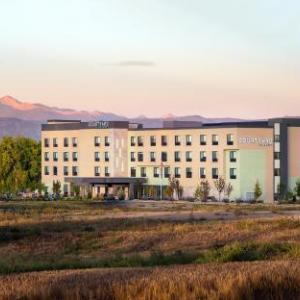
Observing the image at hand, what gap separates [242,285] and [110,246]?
1159 inches

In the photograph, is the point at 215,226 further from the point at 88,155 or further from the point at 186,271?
the point at 88,155

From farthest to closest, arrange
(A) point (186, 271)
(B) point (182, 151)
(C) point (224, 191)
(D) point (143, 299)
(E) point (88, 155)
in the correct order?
(E) point (88, 155) < (B) point (182, 151) < (C) point (224, 191) < (A) point (186, 271) < (D) point (143, 299)

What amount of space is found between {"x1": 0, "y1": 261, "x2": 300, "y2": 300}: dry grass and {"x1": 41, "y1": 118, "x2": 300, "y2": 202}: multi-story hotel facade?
121 m

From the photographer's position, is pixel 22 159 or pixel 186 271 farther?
pixel 22 159

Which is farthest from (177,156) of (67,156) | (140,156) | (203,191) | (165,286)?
(165,286)

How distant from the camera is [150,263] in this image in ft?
82.7

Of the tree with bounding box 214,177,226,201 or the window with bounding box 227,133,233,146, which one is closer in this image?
the tree with bounding box 214,177,226,201

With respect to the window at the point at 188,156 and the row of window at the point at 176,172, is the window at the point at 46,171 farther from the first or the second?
the window at the point at 188,156

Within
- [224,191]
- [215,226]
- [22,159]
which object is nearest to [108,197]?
[224,191]

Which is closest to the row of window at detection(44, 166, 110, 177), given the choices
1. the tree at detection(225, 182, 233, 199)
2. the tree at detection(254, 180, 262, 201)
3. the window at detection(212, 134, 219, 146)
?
the window at detection(212, 134, 219, 146)

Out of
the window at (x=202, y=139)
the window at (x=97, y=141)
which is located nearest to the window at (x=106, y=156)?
the window at (x=97, y=141)

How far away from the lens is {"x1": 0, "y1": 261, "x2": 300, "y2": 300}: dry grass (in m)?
14.7

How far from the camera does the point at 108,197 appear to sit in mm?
148250

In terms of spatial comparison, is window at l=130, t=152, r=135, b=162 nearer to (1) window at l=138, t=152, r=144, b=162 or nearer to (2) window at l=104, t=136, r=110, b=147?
(1) window at l=138, t=152, r=144, b=162
